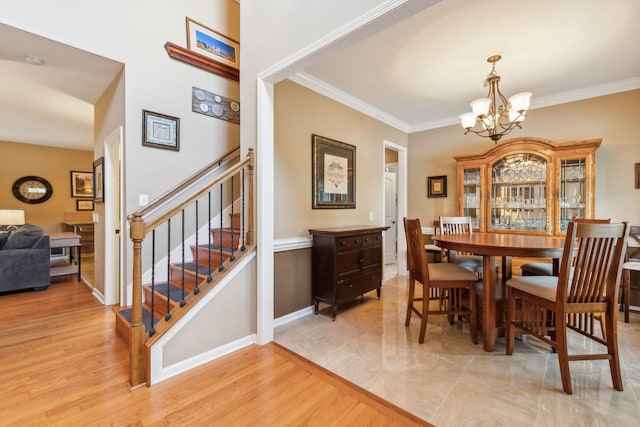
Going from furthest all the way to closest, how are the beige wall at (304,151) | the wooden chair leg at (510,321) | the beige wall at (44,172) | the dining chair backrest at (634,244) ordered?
the beige wall at (44,172)
the dining chair backrest at (634,244)
the beige wall at (304,151)
the wooden chair leg at (510,321)

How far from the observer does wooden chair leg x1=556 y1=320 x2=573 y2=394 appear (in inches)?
67.3

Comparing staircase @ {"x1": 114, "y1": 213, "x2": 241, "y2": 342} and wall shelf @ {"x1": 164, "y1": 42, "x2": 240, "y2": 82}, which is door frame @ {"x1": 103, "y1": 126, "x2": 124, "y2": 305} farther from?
wall shelf @ {"x1": 164, "y1": 42, "x2": 240, "y2": 82}

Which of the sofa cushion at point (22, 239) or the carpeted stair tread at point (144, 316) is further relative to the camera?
the sofa cushion at point (22, 239)

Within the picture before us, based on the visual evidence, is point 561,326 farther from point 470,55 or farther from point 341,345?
point 470,55

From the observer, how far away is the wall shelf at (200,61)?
2.91 meters

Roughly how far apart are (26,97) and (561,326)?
6231 millimetres

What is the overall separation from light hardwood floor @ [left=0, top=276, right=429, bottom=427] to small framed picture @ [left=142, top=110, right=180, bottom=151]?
1852 mm

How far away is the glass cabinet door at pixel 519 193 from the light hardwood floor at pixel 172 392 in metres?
3.27

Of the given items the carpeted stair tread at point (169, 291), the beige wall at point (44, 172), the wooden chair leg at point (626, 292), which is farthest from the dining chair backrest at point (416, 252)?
the beige wall at point (44, 172)

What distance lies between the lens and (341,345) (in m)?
2.36

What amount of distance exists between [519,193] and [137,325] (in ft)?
14.6

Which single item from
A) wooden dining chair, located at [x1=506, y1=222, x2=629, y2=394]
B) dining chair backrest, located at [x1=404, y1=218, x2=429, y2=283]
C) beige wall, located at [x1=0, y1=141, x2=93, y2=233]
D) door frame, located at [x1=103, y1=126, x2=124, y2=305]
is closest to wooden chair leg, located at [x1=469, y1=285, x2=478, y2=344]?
dining chair backrest, located at [x1=404, y1=218, x2=429, y2=283]

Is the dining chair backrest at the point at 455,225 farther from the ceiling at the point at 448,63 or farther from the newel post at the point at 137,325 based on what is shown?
the newel post at the point at 137,325

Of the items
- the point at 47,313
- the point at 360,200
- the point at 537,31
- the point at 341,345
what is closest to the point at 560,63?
the point at 537,31
